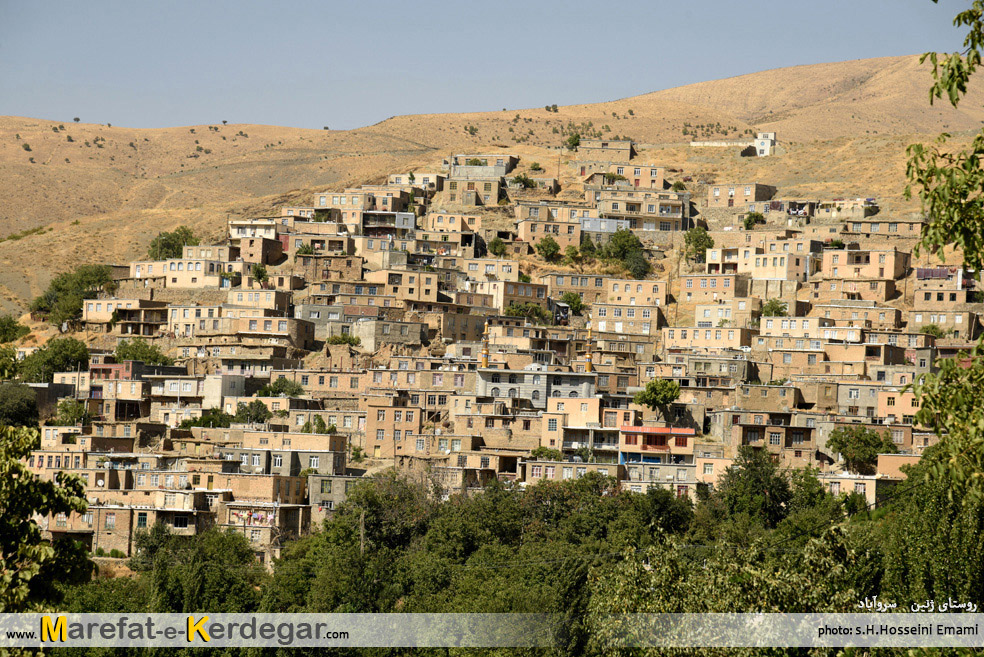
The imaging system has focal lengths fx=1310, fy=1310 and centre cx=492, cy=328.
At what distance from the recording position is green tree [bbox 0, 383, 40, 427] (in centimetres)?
5962

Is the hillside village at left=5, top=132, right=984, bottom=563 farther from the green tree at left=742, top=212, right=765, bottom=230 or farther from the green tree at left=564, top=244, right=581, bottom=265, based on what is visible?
the green tree at left=742, top=212, right=765, bottom=230

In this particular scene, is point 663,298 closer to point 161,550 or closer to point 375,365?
point 375,365

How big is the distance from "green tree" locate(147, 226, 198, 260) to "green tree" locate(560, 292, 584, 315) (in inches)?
1148

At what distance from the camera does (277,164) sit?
163 m

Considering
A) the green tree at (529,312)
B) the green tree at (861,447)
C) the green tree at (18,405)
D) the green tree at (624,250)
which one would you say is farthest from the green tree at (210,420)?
the green tree at (624,250)

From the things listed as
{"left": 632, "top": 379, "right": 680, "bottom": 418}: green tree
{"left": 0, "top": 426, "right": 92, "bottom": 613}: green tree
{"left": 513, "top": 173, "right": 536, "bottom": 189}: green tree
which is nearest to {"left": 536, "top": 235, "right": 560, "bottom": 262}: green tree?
{"left": 513, "top": 173, "right": 536, "bottom": 189}: green tree

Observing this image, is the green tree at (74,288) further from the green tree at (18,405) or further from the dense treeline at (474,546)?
the dense treeline at (474,546)

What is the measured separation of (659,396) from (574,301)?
2047 cm

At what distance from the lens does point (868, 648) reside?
1656cm

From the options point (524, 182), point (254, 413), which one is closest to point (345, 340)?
point (254, 413)

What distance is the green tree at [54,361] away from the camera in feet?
217

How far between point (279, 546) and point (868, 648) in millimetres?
35078

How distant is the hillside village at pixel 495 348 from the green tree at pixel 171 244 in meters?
8.11

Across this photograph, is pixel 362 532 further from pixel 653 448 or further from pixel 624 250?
pixel 624 250
